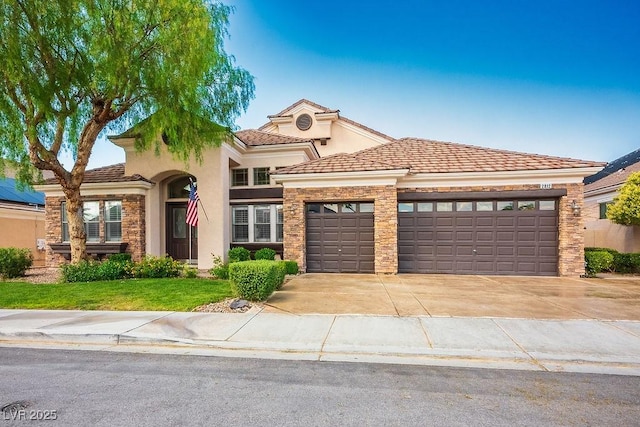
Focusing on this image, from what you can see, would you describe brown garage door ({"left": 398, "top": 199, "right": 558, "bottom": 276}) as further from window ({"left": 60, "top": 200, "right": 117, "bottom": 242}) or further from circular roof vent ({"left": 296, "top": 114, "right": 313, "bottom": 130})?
circular roof vent ({"left": 296, "top": 114, "right": 313, "bottom": 130})

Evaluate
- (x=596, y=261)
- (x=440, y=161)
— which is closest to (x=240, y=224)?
(x=440, y=161)

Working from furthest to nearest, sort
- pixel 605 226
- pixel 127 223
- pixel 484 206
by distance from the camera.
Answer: pixel 605 226 → pixel 127 223 → pixel 484 206

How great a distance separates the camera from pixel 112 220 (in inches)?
579

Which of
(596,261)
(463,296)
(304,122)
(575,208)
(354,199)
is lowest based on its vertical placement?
(463,296)

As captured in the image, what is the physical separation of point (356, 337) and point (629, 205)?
14596mm

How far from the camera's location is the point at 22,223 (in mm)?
18125

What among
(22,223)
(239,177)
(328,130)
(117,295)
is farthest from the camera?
(328,130)

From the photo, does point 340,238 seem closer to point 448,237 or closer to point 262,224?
point 448,237

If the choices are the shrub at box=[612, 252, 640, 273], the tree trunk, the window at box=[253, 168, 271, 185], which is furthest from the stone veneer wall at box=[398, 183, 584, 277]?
the tree trunk

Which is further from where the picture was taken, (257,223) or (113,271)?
(257,223)

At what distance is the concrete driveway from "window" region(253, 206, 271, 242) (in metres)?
4.51

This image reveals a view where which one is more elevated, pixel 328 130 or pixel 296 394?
pixel 328 130

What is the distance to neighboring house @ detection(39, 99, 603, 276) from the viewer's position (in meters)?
12.0

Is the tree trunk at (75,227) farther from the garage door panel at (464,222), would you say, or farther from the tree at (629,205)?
the tree at (629,205)
